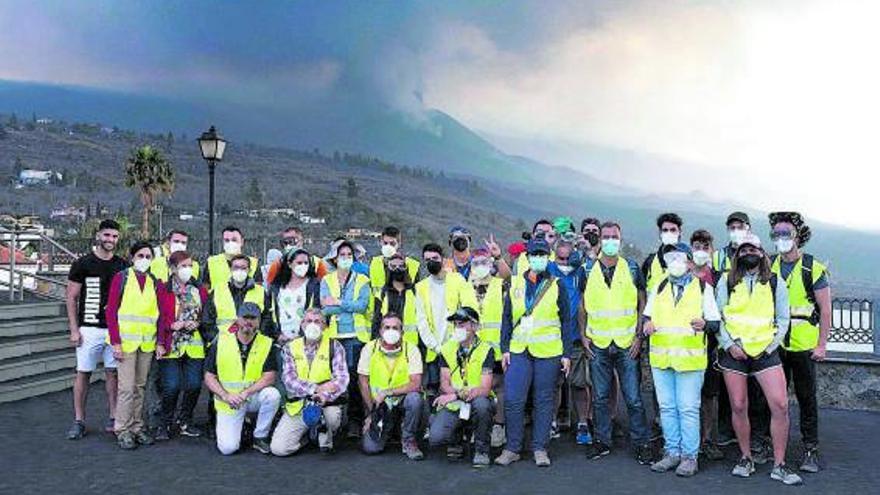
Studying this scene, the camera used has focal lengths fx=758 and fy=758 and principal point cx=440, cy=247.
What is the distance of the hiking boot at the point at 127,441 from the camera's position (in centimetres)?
695

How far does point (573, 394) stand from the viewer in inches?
297

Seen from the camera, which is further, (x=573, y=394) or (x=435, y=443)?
(x=573, y=394)

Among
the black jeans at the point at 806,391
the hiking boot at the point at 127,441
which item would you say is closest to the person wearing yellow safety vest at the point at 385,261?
the hiking boot at the point at 127,441

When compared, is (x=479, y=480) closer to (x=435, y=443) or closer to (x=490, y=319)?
(x=435, y=443)

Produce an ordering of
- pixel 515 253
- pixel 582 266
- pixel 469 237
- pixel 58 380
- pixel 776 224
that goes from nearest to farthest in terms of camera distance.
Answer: pixel 776 224 < pixel 582 266 < pixel 469 237 < pixel 515 253 < pixel 58 380

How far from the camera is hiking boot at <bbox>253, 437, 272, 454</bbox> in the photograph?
684 cm

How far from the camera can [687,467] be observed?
6.20m

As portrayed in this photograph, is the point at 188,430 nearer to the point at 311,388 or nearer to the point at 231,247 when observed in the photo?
the point at 311,388

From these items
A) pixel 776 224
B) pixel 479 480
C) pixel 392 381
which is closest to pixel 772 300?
pixel 776 224

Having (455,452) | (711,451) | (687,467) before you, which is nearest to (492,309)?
(455,452)

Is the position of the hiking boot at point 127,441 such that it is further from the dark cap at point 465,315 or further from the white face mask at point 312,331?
the dark cap at point 465,315

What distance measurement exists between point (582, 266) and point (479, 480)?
2228 mm

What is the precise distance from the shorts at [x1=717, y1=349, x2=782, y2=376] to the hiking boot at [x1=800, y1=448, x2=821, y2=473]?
908 mm

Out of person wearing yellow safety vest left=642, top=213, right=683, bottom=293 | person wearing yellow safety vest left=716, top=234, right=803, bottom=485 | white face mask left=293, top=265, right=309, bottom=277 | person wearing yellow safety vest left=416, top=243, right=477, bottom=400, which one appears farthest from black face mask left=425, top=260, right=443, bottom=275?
person wearing yellow safety vest left=716, top=234, right=803, bottom=485
